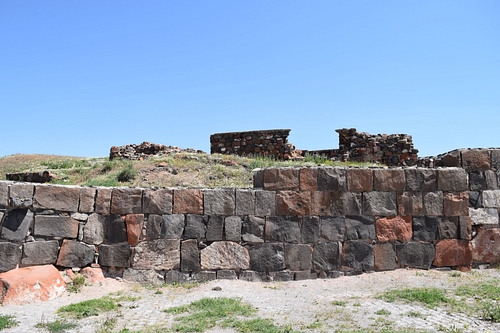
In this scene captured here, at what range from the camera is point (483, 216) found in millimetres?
8578

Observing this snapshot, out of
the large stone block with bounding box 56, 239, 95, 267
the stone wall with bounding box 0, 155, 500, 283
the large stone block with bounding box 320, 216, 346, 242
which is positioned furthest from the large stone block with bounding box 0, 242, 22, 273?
the large stone block with bounding box 320, 216, 346, 242

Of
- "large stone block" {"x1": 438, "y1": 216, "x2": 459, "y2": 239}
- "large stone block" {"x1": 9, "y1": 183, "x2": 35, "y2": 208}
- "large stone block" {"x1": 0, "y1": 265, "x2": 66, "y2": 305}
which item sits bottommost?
"large stone block" {"x1": 0, "y1": 265, "x2": 66, "y2": 305}

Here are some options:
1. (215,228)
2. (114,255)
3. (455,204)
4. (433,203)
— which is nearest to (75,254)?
(114,255)

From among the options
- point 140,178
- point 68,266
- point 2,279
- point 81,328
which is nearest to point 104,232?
point 68,266

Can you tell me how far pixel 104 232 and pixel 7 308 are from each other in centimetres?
198

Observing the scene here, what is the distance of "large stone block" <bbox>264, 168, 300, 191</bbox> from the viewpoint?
26.5 ft

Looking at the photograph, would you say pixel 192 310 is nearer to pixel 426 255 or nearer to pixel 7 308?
pixel 7 308

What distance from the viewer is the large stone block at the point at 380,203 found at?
321 inches

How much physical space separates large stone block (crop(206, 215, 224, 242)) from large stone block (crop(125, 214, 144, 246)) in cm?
122

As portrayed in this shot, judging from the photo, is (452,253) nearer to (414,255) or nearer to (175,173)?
(414,255)

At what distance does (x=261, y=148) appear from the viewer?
18406mm

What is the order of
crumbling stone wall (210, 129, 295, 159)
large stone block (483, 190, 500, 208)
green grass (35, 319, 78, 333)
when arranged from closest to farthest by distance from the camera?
green grass (35, 319, 78, 333), large stone block (483, 190, 500, 208), crumbling stone wall (210, 129, 295, 159)

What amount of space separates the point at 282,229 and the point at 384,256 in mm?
2020

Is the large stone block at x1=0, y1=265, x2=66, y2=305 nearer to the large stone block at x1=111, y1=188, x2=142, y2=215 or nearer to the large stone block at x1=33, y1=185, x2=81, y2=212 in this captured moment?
the large stone block at x1=33, y1=185, x2=81, y2=212
